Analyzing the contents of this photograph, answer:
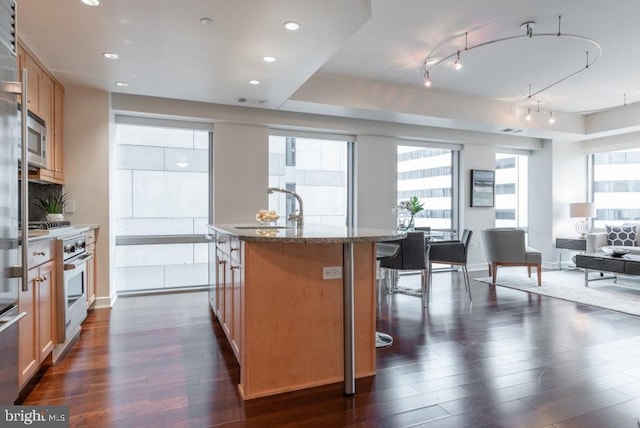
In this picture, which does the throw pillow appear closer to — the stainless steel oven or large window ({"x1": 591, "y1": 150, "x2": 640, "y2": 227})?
large window ({"x1": 591, "y1": 150, "x2": 640, "y2": 227})

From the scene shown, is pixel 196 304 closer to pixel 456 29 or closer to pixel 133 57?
pixel 133 57

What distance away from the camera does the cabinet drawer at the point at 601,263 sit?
15.9ft

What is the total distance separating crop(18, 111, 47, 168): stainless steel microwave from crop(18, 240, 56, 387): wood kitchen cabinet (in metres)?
0.87

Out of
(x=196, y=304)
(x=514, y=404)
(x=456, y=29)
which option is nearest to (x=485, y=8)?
(x=456, y=29)

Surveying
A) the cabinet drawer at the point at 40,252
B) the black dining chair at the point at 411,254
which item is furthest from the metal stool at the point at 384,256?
the cabinet drawer at the point at 40,252

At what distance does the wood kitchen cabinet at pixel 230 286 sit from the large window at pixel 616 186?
7.45 meters

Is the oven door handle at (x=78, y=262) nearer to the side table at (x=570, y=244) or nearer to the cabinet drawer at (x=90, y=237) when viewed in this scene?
the cabinet drawer at (x=90, y=237)

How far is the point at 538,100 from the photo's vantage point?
230 inches

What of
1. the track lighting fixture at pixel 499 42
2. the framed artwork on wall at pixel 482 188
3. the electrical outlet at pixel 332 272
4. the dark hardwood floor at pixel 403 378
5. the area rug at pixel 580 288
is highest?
the track lighting fixture at pixel 499 42

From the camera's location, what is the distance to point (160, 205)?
5008 mm

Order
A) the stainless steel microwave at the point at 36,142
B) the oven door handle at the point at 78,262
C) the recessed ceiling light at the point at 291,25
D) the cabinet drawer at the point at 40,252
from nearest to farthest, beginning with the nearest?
the cabinet drawer at the point at 40,252, the recessed ceiling light at the point at 291,25, the oven door handle at the point at 78,262, the stainless steel microwave at the point at 36,142

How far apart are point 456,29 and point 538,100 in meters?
3.13

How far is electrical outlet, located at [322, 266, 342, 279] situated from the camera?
2.31m

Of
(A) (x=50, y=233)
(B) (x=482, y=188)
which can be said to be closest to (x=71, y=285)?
(A) (x=50, y=233)
